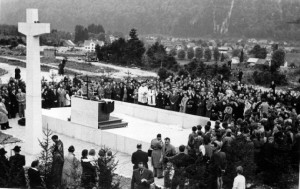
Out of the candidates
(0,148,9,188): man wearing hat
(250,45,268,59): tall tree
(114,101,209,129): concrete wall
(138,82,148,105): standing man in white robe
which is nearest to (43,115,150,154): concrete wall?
(0,148,9,188): man wearing hat

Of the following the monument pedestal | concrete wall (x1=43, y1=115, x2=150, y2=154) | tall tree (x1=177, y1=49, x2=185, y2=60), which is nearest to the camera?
concrete wall (x1=43, y1=115, x2=150, y2=154)

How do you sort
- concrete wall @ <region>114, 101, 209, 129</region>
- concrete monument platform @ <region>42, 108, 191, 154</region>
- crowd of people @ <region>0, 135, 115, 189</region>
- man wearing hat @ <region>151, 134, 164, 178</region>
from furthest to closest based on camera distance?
concrete wall @ <region>114, 101, 209, 129</region> → concrete monument platform @ <region>42, 108, 191, 154</region> → man wearing hat @ <region>151, 134, 164, 178</region> → crowd of people @ <region>0, 135, 115, 189</region>

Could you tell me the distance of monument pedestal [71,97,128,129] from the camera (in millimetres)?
16375

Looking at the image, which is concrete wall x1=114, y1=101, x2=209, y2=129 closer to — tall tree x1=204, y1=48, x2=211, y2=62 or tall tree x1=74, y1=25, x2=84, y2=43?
tall tree x1=204, y1=48, x2=211, y2=62

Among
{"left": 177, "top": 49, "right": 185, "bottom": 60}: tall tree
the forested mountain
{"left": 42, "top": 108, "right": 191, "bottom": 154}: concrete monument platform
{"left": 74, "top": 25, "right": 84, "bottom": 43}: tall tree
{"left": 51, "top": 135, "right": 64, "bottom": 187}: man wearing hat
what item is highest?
the forested mountain

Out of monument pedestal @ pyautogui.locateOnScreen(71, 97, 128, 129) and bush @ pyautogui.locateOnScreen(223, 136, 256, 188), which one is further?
monument pedestal @ pyautogui.locateOnScreen(71, 97, 128, 129)

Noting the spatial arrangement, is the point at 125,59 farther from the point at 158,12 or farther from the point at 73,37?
the point at 158,12

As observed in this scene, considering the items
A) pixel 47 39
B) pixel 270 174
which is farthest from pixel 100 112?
pixel 47 39

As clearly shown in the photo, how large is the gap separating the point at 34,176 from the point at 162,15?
95.2 meters

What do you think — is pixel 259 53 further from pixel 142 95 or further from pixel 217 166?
pixel 217 166

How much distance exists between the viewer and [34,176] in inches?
364

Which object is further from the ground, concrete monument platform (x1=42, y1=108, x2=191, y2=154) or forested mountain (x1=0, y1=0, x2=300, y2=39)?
forested mountain (x1=0, y1=0, x2=300, y2=39)

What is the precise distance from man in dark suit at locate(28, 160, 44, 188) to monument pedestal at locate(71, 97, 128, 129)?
6.98 metres

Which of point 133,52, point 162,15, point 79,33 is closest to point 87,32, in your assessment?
point 79,33
